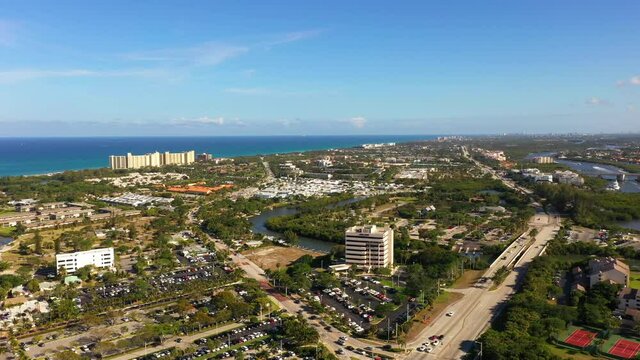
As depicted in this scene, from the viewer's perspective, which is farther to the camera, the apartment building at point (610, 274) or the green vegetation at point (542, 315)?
the apartment building at point (610, 274)

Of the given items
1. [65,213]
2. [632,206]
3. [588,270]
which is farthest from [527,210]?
[65,213]

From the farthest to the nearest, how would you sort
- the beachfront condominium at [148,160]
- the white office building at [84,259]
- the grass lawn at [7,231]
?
the beachfront condominium at [148,160], the grass lawn at [7,231], the white office building at [84,259]

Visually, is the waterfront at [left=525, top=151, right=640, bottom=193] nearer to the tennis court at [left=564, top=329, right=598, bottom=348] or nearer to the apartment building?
the apartment building

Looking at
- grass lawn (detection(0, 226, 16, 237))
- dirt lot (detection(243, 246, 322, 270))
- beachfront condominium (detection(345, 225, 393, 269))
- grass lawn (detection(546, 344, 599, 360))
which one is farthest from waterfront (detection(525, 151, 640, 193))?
grass lawn (detection(0, 226, 16, 237))

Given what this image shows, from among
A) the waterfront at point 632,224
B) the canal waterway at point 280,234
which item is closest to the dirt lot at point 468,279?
the canal waterway at point 280,234

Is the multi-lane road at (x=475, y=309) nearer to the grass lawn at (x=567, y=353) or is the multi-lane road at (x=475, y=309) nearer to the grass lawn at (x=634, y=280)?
the grass lawn at (x=567, y=353)

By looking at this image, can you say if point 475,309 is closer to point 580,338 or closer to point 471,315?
point 471,315
